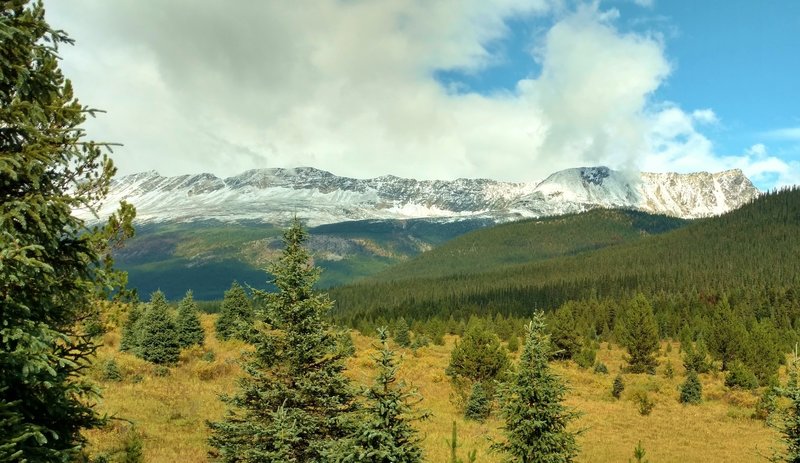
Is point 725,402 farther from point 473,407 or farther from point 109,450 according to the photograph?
point 109,450

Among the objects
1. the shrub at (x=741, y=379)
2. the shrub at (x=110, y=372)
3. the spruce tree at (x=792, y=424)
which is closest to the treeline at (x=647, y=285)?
the shrub at (x=741, y=379)

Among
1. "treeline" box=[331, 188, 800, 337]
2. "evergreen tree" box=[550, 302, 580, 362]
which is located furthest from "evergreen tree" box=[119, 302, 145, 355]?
"treeline" box=[331, 188, 800, 337]

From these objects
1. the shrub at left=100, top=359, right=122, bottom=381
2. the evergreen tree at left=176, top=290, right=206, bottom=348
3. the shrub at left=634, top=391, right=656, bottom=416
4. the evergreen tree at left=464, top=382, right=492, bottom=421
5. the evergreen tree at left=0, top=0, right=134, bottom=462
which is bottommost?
the shrub at left=634, top=391, right=656, bottom=416

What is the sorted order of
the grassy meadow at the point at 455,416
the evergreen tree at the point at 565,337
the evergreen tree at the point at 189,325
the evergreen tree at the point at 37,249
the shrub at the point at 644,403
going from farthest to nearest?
the evergreen tree at the point at 565,337, the evergreen tree at the point at 189,325, the shrub at the point at 644,403, the grassy meadow at the point at 455,416, the evergreen tree at the point at 37,249

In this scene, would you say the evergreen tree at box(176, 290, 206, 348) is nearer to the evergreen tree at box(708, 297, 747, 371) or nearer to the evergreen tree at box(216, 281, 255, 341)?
the evergreen tree at box(216, 281, 255, 341)

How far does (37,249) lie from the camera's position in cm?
675

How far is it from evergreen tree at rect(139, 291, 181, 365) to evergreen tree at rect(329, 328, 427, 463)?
31227 mm

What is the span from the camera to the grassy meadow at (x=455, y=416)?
21.4m

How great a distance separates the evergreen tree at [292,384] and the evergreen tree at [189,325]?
3532cm

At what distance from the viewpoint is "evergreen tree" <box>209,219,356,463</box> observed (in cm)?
1205

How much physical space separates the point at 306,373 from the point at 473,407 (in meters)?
22.3

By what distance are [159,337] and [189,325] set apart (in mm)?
8857

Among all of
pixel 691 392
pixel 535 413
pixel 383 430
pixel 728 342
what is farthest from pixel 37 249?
pixel 728 342

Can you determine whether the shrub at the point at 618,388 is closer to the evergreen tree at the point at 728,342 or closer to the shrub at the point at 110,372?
the evergreen tree at the point at 728,342
